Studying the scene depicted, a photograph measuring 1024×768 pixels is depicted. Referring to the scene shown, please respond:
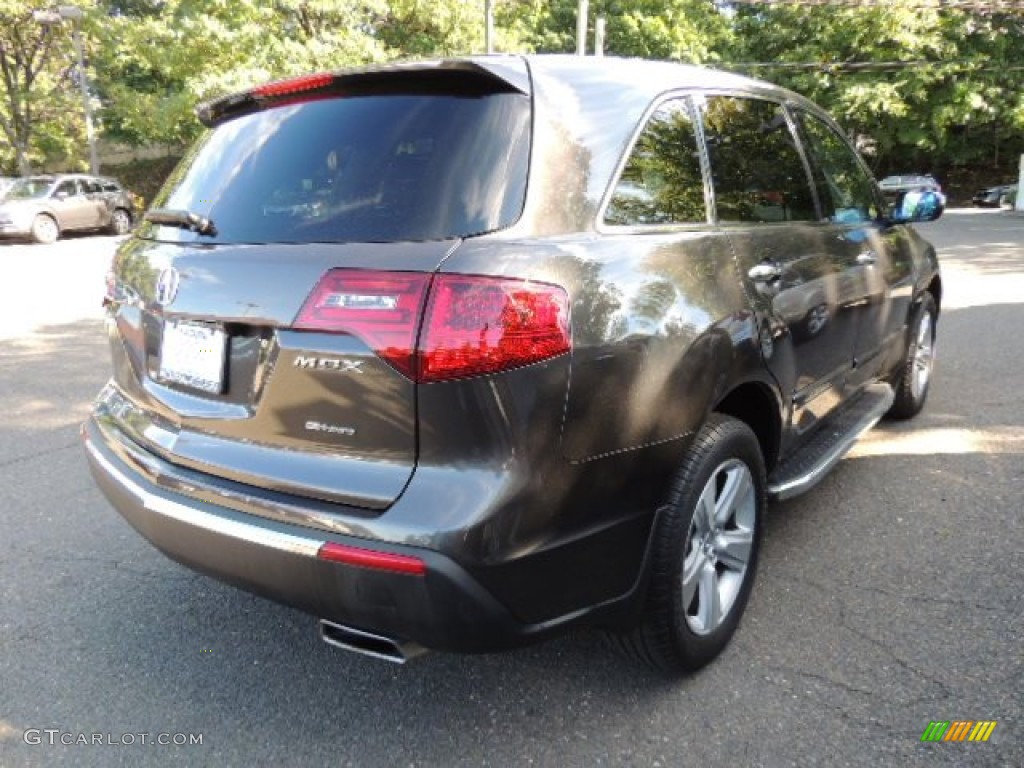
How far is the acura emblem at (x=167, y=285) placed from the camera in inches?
83.7

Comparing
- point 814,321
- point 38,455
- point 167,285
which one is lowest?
point 38,455

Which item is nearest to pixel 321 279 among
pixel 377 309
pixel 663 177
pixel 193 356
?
pixel 377 309

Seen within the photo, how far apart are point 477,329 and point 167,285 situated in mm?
979

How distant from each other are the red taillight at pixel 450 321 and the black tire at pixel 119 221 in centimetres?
2244

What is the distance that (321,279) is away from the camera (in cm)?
182

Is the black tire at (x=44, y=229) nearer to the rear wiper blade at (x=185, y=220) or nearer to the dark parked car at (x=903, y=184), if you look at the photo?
the dark parked car at (x=903, y=184)

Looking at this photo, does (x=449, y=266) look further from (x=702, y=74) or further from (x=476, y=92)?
(x=702, y=74)

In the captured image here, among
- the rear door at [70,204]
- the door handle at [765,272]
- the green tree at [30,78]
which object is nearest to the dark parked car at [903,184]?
the door handle at [765,272]

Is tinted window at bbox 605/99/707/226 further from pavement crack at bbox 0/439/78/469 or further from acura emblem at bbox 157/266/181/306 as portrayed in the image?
pavement crack at bbox 0/439/78/469

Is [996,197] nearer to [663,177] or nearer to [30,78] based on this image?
[663,177]

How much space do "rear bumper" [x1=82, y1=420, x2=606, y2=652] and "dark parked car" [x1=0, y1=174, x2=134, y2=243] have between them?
1971cm

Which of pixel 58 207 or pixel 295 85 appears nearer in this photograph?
pixel 295 85

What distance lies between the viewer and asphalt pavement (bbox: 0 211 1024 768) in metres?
2.10

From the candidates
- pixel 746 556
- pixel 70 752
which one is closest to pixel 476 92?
pixel 746 556
